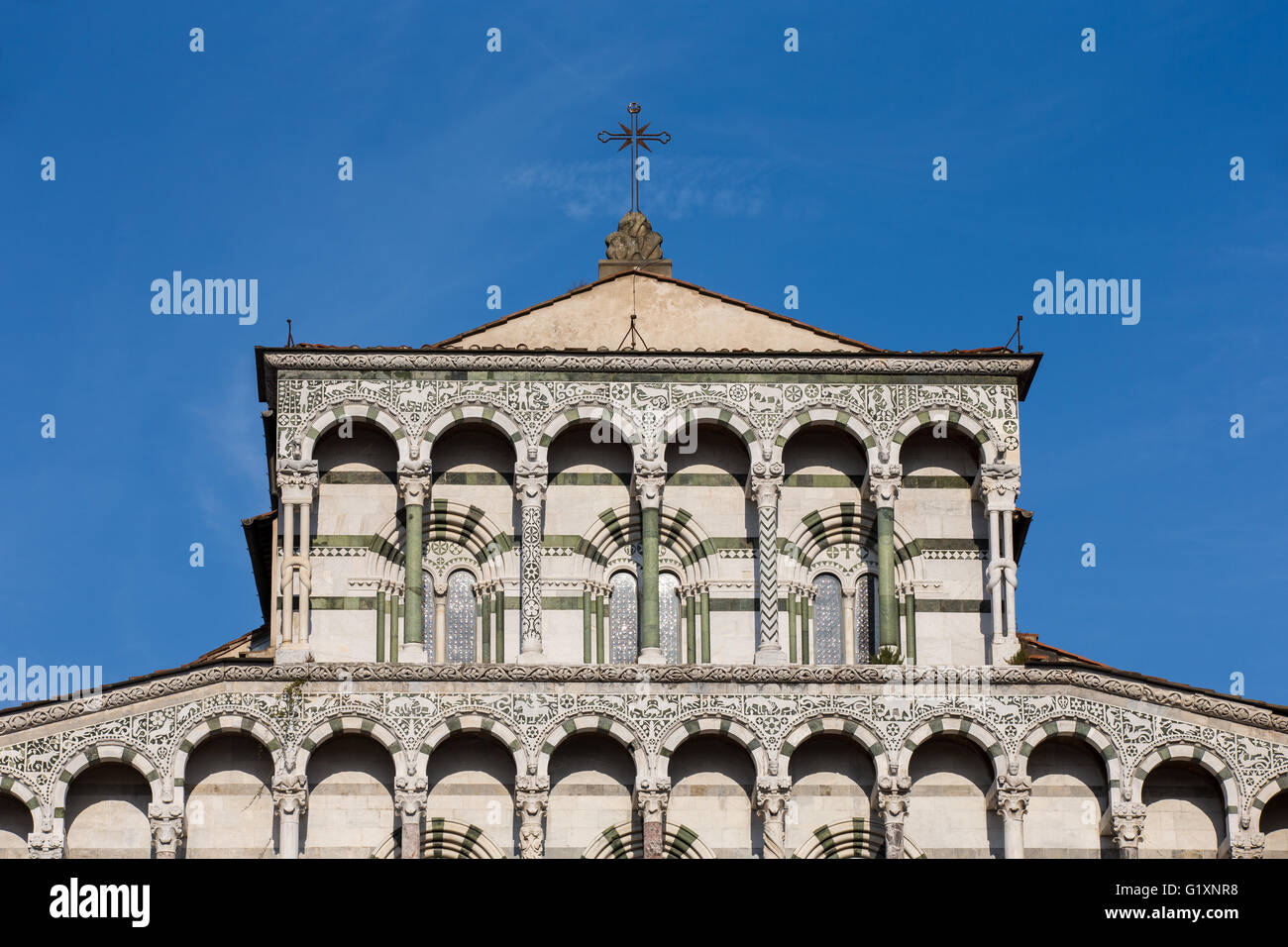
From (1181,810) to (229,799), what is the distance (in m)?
12.1

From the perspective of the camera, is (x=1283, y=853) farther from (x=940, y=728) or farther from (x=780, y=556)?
(x=780, y=556)

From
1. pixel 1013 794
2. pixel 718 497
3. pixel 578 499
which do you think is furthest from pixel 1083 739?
pixel 578 499

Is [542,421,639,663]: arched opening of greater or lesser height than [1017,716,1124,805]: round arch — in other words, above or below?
above

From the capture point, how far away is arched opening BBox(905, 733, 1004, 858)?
36062 mm

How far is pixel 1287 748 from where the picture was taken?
116 feet

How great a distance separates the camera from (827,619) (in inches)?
1515

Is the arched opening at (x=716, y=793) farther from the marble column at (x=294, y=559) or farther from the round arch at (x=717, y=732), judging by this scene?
the marble column at (x=294, y=559)

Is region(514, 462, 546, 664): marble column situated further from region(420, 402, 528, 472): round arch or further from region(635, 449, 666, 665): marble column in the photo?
region(635, 449, 666, 665): marble column

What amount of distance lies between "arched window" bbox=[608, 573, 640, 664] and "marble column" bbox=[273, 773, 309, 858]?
488 cm

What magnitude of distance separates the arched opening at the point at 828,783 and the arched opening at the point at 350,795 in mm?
5192

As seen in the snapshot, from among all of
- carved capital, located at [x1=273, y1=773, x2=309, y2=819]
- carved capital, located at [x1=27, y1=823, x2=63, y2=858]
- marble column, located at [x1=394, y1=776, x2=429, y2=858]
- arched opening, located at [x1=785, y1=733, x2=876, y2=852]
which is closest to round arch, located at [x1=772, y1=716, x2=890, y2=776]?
arched opening, located at [x1=785, y1=733, x2=876, y2=852]

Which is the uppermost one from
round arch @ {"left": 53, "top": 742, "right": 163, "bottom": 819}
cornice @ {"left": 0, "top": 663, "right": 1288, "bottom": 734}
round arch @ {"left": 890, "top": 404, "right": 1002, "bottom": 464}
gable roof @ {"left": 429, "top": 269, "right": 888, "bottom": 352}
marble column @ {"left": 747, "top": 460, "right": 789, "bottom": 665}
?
gable roof @ {"left": 429, "top": 269, "right": 888, "bottom": 352}
